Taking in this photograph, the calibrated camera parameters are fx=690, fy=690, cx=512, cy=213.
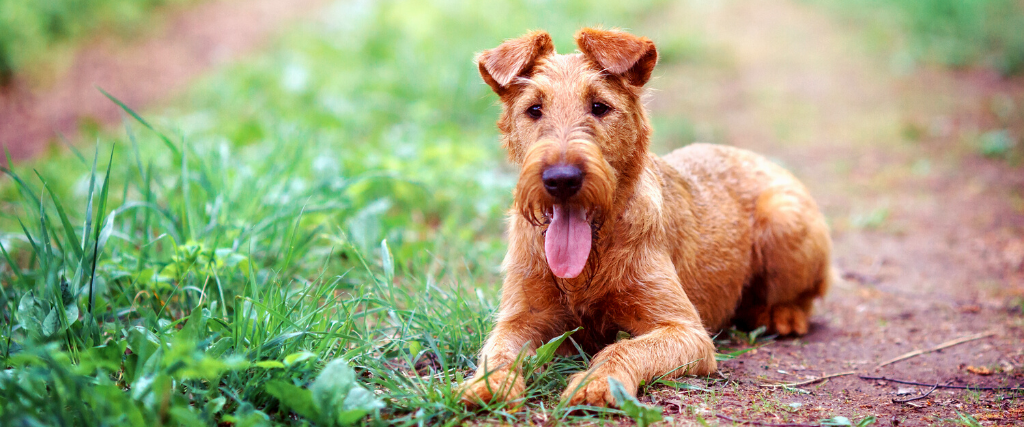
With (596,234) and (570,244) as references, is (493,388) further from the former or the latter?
(596,234)

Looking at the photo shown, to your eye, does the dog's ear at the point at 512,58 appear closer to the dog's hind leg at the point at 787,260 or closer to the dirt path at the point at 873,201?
the dirt path at the point at 873,201

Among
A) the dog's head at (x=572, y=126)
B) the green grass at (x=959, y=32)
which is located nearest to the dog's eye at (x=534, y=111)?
the dog's head at (x=572, y=126)

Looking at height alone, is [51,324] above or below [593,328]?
above

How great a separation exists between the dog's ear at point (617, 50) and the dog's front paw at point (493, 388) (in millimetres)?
1528

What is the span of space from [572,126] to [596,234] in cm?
57

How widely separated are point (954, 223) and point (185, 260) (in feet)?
21.1

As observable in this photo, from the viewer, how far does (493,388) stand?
2.87 m

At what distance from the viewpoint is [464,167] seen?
6.63 metres

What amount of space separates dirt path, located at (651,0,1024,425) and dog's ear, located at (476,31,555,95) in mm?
1688

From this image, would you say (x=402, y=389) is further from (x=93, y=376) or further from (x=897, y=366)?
(x=897, y=366)

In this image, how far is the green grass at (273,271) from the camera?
2.56 meters

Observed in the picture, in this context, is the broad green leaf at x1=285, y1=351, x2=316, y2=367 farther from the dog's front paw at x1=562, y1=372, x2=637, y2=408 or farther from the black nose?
the black nose

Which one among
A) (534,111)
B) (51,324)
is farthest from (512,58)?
(51,324)

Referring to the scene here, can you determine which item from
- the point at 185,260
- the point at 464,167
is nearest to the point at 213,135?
the point at 464,167
